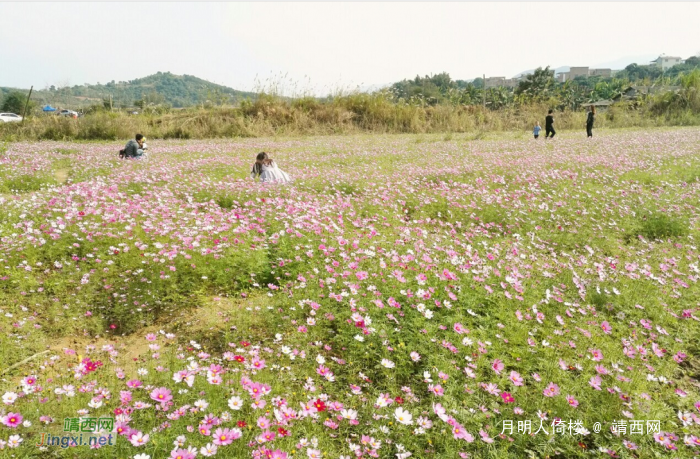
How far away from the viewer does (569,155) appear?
1193 centimetres

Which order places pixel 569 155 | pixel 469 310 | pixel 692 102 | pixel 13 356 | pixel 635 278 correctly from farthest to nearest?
pixel 692 102
pixel 569 155
pixel 635 278
pixel 469 310
pixel 13 356

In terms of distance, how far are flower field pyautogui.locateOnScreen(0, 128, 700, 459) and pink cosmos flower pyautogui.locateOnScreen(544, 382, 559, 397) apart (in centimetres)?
1

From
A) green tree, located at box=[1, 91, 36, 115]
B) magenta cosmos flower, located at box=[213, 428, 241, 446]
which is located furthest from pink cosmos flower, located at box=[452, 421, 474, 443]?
green tree, located at box=[1, 91, 36, 115]

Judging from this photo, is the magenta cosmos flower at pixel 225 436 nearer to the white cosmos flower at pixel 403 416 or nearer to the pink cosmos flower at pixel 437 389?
the white cosmos flower at pixel 403 416

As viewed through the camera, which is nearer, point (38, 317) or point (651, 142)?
point (38, 317)

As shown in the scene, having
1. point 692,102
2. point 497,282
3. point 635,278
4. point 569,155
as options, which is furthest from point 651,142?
point 692,102

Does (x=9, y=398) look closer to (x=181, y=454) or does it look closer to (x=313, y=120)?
(x=181, y=454)

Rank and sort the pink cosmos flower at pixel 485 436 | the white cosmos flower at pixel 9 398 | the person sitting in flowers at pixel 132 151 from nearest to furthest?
the white cosmos flower at pixel 9 398 < the pink cosmos flower at pixel 485 436 < the person sitting in flowers at pixel 132 151

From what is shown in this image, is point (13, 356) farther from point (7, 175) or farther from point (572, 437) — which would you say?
point (7, 175)

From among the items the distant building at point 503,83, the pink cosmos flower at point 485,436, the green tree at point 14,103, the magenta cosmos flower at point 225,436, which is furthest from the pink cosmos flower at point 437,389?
the distant building at point 503,83

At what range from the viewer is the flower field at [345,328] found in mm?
2473

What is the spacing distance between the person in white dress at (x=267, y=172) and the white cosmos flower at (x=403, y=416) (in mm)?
6323

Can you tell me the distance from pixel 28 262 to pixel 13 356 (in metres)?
1.64

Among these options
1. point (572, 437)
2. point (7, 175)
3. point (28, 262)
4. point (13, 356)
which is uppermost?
point (7, 175)
